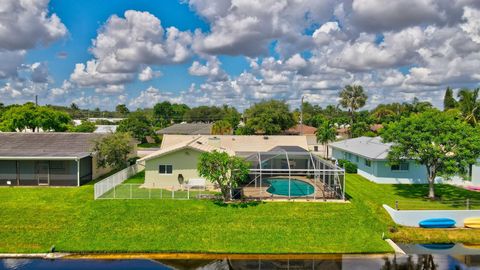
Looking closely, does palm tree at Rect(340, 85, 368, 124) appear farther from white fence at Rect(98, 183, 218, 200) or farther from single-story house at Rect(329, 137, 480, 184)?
white fence at Rect(98, 183, 218, 200)

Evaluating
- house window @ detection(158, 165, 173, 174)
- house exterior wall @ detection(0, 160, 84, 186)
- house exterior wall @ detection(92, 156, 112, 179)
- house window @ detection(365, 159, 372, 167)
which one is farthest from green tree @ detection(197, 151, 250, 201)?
house window @ detection(365, 159, 372, 167)

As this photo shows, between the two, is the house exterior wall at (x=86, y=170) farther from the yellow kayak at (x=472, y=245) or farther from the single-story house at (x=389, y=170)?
the yellow kayak at (x=472, y=245)

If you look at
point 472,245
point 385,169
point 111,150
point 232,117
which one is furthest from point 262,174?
point 232,117

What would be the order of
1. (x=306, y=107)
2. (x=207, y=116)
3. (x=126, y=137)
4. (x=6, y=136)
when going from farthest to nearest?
(x=306, y=107), (x=207, y=116), (x=6, y=136), (x=126, y=137)

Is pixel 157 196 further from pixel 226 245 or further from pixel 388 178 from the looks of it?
pixel 388 178

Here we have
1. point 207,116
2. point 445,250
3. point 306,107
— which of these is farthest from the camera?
point 306,107

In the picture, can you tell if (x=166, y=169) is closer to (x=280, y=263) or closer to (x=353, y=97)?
(x=280, y=263)

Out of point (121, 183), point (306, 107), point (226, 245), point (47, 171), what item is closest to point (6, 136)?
point (47, 171)

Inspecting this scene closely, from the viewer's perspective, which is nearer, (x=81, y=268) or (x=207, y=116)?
(x=81, y=268)
